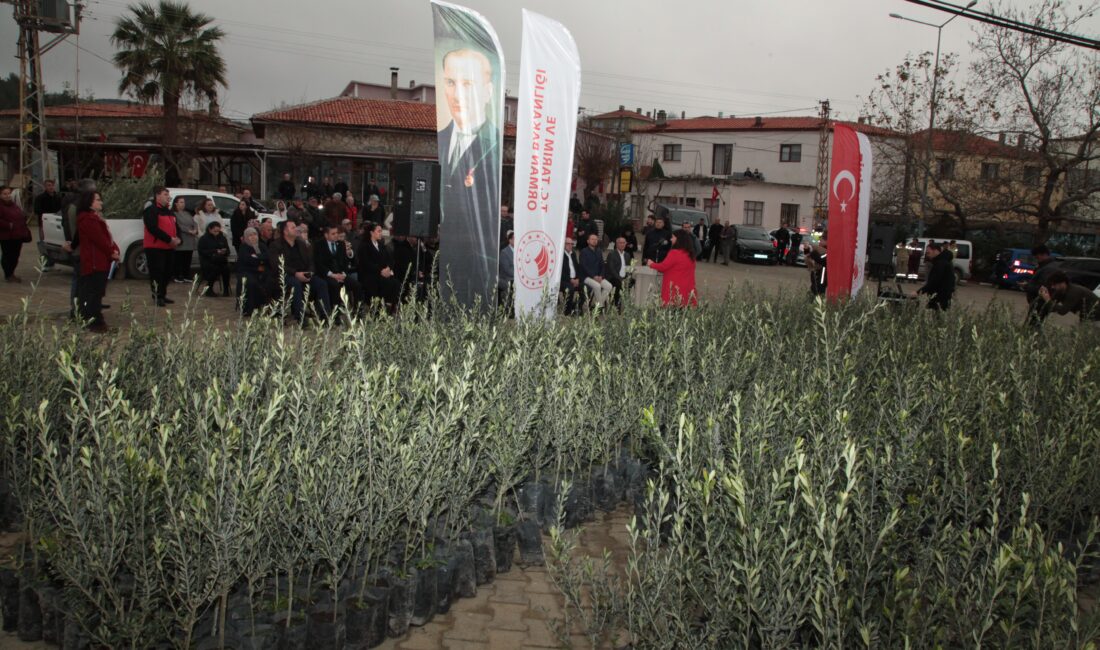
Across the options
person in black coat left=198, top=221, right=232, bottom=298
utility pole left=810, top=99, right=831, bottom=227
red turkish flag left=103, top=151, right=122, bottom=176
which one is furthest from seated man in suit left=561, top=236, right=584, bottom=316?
utility pole left=810, top=99, right=831, bottom=227

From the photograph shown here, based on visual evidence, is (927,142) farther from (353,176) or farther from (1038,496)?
(1038,496)

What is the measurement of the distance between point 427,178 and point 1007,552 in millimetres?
10110

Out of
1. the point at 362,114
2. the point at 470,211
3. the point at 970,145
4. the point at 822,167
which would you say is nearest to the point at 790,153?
the point at 822,167

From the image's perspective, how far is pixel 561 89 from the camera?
10.3 metres

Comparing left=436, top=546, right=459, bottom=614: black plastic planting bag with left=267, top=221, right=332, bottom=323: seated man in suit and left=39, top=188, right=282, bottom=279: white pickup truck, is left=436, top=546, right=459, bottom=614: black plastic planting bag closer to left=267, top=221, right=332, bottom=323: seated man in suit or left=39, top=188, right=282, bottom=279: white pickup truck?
left=267, top=221, right=332, bottom=323: seated man in suit

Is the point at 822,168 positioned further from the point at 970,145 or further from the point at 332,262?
the point at 332,262

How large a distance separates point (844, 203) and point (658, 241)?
5.21 meters

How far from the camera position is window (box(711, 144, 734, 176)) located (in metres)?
59.3

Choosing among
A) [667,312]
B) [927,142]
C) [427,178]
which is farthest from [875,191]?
[667,312]

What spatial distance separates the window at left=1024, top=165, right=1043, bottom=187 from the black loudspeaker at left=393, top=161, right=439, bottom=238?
25.6 metres

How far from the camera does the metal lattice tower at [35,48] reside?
89.0ft

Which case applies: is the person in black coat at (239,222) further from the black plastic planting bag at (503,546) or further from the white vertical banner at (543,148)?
the black plastic planting bag at (503,546)

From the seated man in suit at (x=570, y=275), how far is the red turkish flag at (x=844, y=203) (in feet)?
12.3

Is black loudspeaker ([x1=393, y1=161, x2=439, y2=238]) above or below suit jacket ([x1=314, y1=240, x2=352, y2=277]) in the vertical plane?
above
